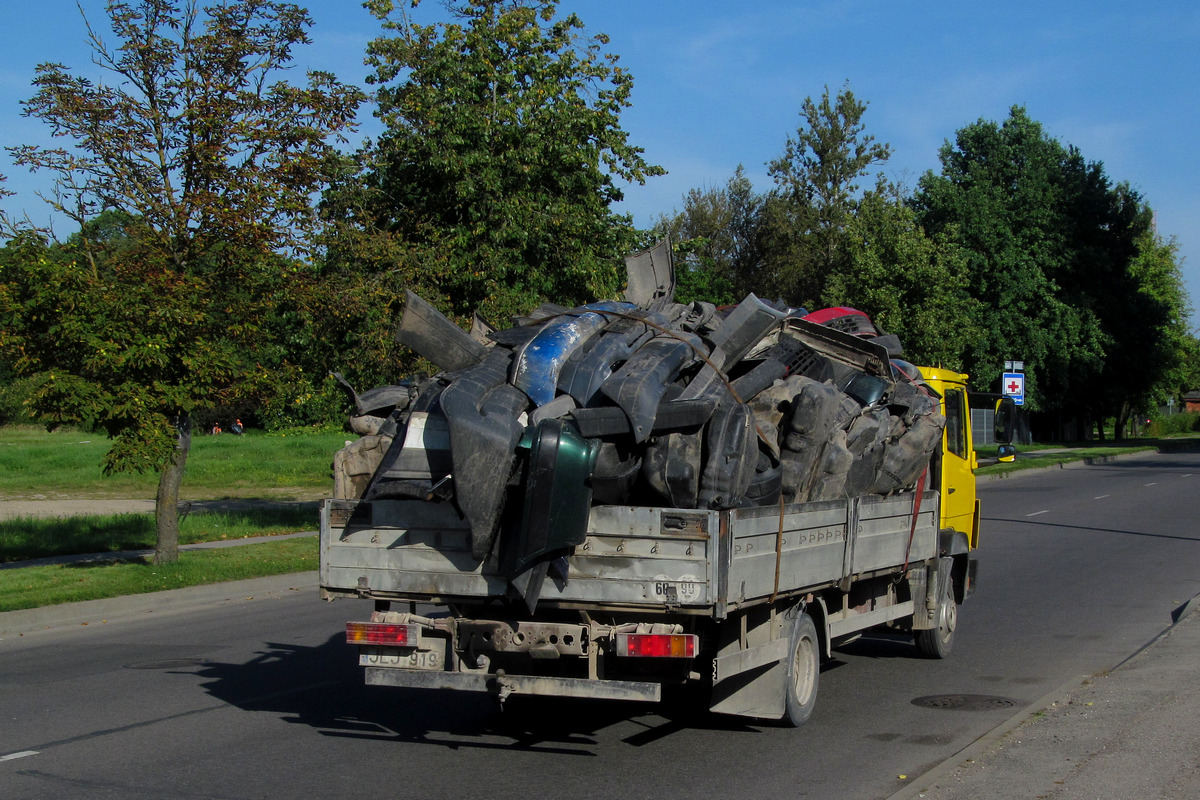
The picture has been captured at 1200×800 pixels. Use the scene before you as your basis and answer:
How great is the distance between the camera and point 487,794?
6012 mm

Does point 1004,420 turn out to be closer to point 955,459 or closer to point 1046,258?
point 955,459

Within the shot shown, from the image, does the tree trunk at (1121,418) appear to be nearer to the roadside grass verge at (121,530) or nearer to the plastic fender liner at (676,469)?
the roadside grass verge at (121,530)

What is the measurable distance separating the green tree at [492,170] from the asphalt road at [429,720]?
862 cm

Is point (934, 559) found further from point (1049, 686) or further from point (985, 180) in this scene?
point (985, 180)

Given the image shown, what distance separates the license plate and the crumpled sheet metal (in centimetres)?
80

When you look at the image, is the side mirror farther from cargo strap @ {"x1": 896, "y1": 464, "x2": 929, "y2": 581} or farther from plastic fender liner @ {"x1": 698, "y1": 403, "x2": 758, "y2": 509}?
plastic fender liner @ {"x1": 698, "y1": 403, "x2": 758, "y2": 509}

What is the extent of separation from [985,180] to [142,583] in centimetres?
4343

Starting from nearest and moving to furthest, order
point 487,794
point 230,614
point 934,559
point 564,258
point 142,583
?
point 487,794 < point 934,559 < point 230,614 < point 142,583 < point 564,258

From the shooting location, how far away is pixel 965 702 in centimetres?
824

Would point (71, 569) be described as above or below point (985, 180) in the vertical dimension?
below

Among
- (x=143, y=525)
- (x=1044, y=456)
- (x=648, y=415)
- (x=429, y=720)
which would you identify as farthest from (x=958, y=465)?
(x=1044, y=456)

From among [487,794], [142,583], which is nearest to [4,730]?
[487,794]

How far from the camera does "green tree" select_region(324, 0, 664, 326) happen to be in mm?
20250

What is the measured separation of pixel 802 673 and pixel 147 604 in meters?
8.62
